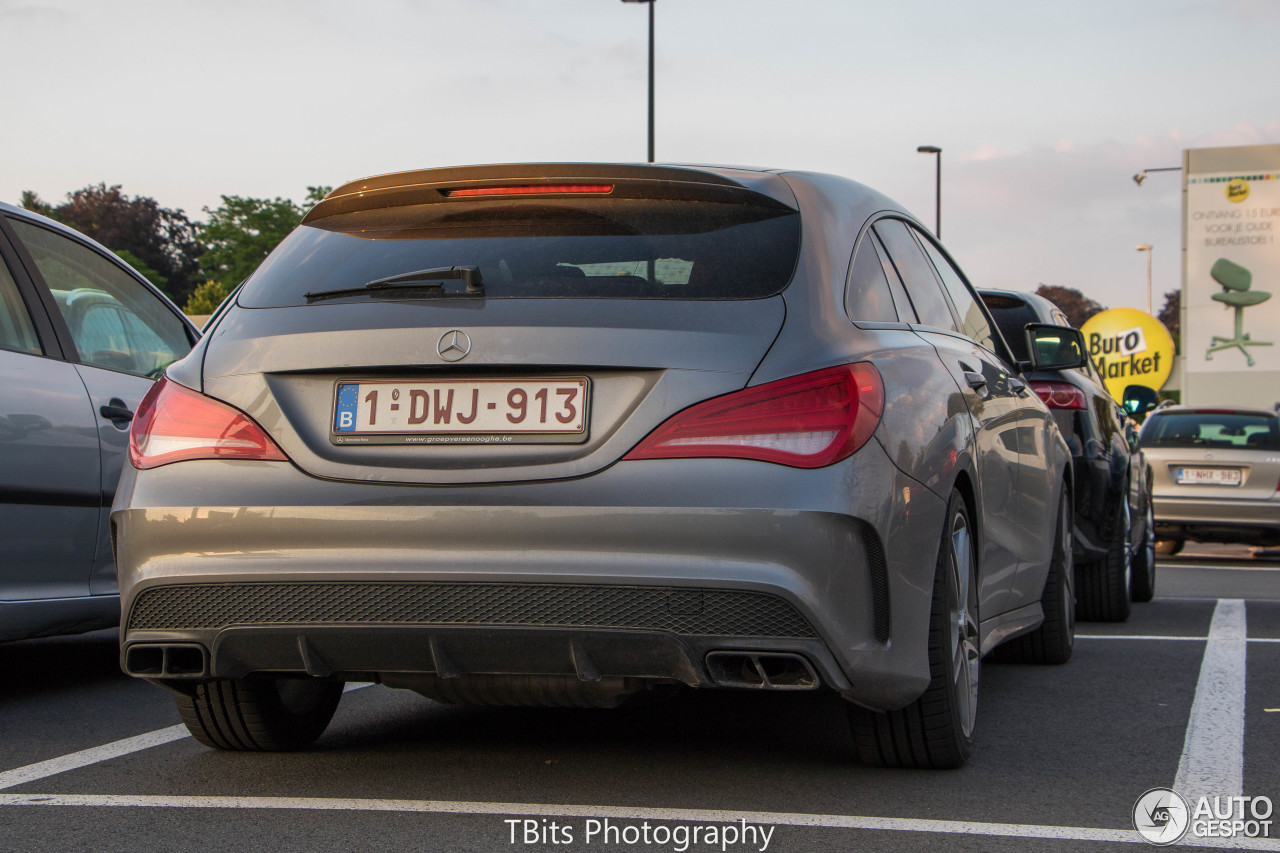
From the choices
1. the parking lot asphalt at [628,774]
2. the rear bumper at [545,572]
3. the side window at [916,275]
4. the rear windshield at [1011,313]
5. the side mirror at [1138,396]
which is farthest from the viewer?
the side mirror at [1138,396]

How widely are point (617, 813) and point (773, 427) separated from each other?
1013mm

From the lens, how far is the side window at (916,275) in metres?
4.76

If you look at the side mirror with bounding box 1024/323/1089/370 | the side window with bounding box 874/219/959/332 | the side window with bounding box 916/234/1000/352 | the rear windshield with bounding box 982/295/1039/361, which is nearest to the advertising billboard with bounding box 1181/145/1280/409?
the rear windshield with bounding box 982/295/1039/361

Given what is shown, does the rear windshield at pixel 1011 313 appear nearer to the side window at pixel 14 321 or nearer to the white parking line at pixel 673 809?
the white parking line at pixel 673 809

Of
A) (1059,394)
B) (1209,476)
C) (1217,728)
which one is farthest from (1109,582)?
(1209,476)

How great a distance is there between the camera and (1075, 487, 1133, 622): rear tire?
27.9 feet

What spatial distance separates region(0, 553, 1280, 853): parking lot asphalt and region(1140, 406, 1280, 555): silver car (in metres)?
9.49

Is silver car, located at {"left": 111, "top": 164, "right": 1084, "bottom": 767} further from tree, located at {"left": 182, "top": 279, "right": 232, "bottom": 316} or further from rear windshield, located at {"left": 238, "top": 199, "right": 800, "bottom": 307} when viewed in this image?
tree, located at {"left": 182, "top": 279, "right": 232, "bottom": 316}

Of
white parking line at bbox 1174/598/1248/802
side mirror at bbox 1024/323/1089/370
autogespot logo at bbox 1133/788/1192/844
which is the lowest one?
white parking line at bbox 1174/598/1248/802

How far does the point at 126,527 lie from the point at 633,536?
4.23 feet

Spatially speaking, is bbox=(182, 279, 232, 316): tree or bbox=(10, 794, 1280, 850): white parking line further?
bbox=(182, 279, 232, 316): tree

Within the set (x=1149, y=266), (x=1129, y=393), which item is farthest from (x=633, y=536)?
(x=1149, y=266)

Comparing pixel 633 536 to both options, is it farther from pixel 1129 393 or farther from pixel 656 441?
pixel 1129 393

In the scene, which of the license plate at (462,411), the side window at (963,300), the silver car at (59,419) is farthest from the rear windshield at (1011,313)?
the license plate at (462,411)
